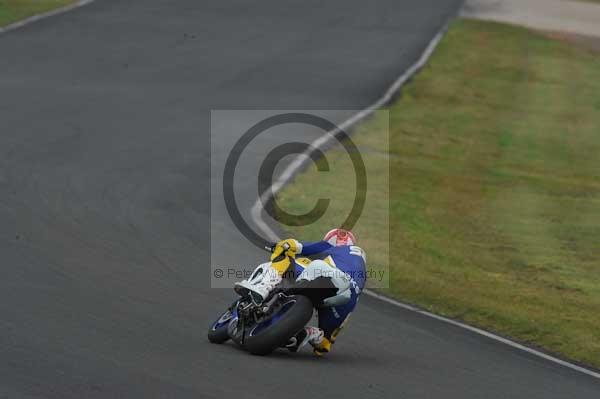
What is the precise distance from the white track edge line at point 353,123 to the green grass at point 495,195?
0.26m

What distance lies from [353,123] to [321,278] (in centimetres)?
1355

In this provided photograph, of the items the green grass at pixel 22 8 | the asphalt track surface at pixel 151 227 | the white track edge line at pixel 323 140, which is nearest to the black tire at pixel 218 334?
the asphalt track surface at pixel 151 227

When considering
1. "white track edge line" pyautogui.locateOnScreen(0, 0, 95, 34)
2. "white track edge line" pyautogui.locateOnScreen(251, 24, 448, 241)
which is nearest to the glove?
"white track edge line" pyautogui.locateOnScreen(251, 24, 448, 241)

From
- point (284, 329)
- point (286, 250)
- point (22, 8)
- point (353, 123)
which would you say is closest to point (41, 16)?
point (22, 8)

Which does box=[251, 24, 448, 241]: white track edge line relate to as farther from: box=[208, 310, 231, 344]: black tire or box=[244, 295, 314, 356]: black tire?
box=[244, 295, 314, 356]: black tire

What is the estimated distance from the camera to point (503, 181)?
66.2ft

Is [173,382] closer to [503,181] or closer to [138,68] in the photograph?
[503,181]

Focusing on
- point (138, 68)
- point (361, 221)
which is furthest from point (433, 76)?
point (361, 221)

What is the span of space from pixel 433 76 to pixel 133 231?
16.8 meters

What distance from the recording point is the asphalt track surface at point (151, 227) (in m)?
8.43

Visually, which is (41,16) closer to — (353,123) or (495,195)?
(353,123)

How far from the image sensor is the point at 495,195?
19.1 meters

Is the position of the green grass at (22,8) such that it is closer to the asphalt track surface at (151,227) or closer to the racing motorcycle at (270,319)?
the asphalt track surface at (151,227)

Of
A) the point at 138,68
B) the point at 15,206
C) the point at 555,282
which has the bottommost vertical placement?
the point at 555,282
